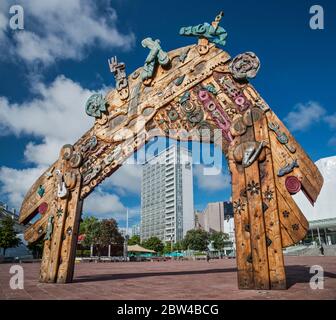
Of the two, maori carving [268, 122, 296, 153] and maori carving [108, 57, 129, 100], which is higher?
maori carving [108, 57, 129, 100]

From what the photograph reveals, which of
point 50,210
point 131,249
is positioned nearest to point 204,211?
point 131,249

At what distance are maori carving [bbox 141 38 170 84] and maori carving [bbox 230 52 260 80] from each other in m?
1.95

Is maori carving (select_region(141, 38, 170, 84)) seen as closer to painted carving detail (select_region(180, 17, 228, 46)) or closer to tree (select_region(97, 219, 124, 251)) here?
painted carving detail (select_region(180, 17, 228, 46))

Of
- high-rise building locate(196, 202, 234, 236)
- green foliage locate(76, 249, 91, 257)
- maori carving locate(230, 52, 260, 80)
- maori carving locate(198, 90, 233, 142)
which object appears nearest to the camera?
maori carving locate(230, 52, 260, 80)

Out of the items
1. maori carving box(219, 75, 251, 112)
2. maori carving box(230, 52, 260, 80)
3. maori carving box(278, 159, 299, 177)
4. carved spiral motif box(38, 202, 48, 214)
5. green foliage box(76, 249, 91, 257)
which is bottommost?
green foliage box(76, 249, 91, 257)

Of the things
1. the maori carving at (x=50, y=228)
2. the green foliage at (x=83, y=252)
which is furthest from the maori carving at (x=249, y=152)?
the green foliage at (x=83, y=252)

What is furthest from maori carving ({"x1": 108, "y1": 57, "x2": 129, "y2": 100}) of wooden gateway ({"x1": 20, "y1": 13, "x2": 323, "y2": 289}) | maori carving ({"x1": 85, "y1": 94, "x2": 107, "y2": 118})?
maori carving ({"x1": 85, "y1": 94, "x2": 107, "y2": 118})

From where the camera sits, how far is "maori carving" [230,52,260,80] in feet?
23.6

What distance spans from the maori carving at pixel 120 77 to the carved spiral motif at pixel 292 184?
16.3ft

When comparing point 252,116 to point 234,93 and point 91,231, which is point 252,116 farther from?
point 91,231

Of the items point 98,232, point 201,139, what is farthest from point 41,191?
point 98,232

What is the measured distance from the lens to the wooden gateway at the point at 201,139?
20.3 ft

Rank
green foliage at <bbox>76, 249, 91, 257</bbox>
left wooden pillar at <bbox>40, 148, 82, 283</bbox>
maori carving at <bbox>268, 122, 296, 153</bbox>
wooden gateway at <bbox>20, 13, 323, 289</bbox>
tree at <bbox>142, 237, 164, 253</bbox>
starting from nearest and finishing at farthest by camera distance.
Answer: wooden gateway at <bbox>20, 13, 323, 289</bbox>
maori carving at <bbox>268, 122, 296, 153</bbox>
left wooden pillar at <bbox>40, 148, 82, 283</bbox>
green foliage at <bbox>76, 249, 91, 257</bbox>
tree at <bbox>142, 237, 164, 253</bbox>
